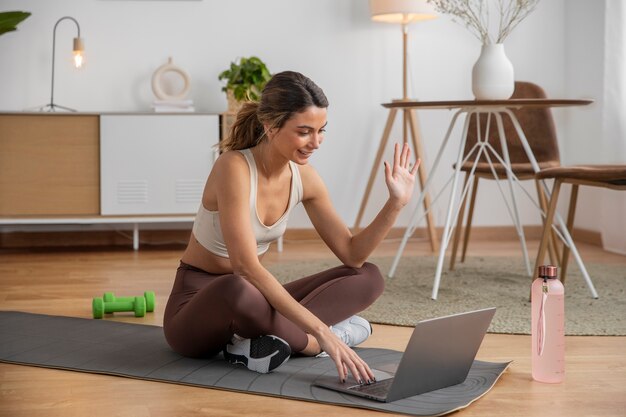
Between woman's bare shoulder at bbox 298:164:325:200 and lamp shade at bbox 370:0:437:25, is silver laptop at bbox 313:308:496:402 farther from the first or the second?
lamp shade at bbox 370:0:437:25

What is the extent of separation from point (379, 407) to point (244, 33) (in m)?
3.70

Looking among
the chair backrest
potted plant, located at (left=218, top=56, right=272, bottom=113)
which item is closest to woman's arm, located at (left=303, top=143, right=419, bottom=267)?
the chair backrest

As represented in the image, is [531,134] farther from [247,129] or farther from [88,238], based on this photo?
[88,238]

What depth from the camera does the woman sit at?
7.33ft

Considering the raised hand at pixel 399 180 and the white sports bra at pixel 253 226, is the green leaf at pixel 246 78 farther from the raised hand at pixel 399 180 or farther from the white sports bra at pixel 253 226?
the raised hand at pixel 399 180

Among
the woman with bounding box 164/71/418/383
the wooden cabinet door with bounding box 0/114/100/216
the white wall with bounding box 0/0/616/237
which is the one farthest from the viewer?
the white wall with bounding box 0/0/616/237

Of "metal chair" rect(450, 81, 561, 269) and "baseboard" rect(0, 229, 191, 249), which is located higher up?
"metal chair" rect(450, 81, 561, 269)

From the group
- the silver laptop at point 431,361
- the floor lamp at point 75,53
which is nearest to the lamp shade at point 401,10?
the floor lamp at point 75,53

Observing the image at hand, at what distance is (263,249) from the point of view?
102 inches

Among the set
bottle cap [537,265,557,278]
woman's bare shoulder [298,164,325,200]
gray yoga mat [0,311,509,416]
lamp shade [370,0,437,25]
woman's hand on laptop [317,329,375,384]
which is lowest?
gray yoga mat [0,311,509,416]

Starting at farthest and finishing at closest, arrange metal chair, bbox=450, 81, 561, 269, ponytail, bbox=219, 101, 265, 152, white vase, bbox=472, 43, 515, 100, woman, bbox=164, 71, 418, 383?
metal chair, bbox=450, 81, 561, 269
white vase, bbox=472, 43, 515, 100
ponytail, bbox=219, 101, 265, 152
woman, bbox=164, 71, 418, 383

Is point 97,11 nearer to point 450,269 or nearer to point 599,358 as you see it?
point 450,269

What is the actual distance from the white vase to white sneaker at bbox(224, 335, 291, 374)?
1.68 meters

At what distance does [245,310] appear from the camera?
7.31 ft
